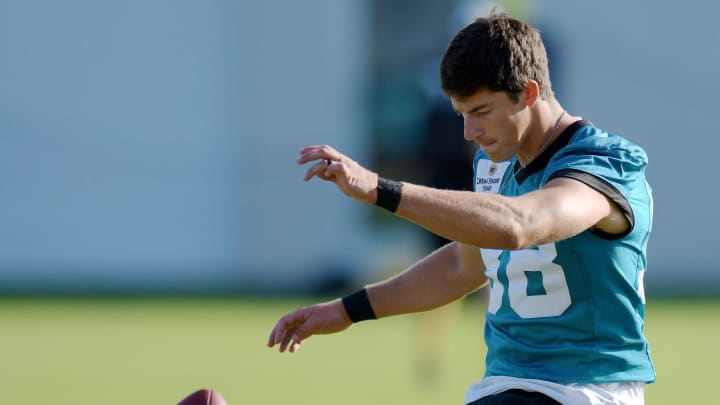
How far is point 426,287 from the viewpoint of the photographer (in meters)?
5.20

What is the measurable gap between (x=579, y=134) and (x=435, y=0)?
12745 millimetres

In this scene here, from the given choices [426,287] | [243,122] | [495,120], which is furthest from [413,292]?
[243,122]

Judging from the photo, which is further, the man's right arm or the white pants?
the man's right arm

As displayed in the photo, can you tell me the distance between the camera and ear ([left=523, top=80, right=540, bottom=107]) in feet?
14.8

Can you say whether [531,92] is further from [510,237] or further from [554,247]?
[510,237]

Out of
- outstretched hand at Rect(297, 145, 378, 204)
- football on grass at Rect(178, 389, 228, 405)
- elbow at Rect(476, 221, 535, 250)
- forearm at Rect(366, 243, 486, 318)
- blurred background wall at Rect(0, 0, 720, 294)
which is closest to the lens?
outstretched hand at Rect(297, 145, 378, 204)

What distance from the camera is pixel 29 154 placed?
16812 millimetres

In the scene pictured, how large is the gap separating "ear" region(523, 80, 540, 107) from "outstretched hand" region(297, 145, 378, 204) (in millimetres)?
873

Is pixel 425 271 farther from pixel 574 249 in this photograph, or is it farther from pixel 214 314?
pixel 214 314

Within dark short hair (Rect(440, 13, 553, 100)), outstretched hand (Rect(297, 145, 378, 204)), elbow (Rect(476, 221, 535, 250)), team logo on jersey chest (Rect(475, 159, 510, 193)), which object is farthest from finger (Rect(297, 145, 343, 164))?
team logo on jersey chest (Rect(475, 159, 510, 193))

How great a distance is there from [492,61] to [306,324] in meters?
1.23

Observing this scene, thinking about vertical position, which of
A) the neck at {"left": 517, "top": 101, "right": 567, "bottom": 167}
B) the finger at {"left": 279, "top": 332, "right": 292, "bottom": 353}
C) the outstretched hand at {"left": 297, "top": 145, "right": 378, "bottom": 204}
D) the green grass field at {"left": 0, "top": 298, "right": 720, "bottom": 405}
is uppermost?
the neck at {"left": 517, "top": 101, "right": 567, "bottom": 167}

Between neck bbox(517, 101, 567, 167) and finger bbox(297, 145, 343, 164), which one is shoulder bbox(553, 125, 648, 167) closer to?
neck bbox(517, 101, 567, 167)

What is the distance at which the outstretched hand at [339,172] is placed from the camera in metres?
3.79
